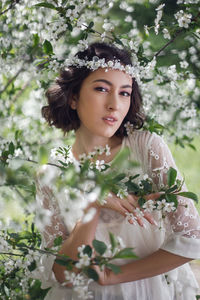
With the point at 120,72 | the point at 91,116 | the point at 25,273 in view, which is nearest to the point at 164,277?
the point at 25,273

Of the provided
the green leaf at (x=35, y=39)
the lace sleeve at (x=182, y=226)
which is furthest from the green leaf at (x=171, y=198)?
the green leaf at (x=35, y=39)

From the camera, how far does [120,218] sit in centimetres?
173

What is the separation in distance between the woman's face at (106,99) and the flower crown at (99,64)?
0.06ft

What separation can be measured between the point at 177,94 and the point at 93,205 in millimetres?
1327

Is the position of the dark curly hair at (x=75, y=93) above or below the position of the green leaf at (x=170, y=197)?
above

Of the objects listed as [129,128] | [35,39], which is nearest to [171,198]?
[129,128]

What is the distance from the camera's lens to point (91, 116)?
165cm

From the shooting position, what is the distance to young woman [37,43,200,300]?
5.04ft

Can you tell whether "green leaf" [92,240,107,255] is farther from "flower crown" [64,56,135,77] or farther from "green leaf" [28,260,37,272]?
"flower crown" [64,56,135,77]

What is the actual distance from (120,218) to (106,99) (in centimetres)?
51

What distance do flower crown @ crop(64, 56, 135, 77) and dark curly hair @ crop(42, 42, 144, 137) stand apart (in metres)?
0.04

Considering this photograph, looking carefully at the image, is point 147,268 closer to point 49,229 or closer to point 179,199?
point 179,199

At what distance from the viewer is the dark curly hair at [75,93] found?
1699mm

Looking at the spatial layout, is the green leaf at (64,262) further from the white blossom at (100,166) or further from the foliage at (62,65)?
the white blossom at (100,166)
